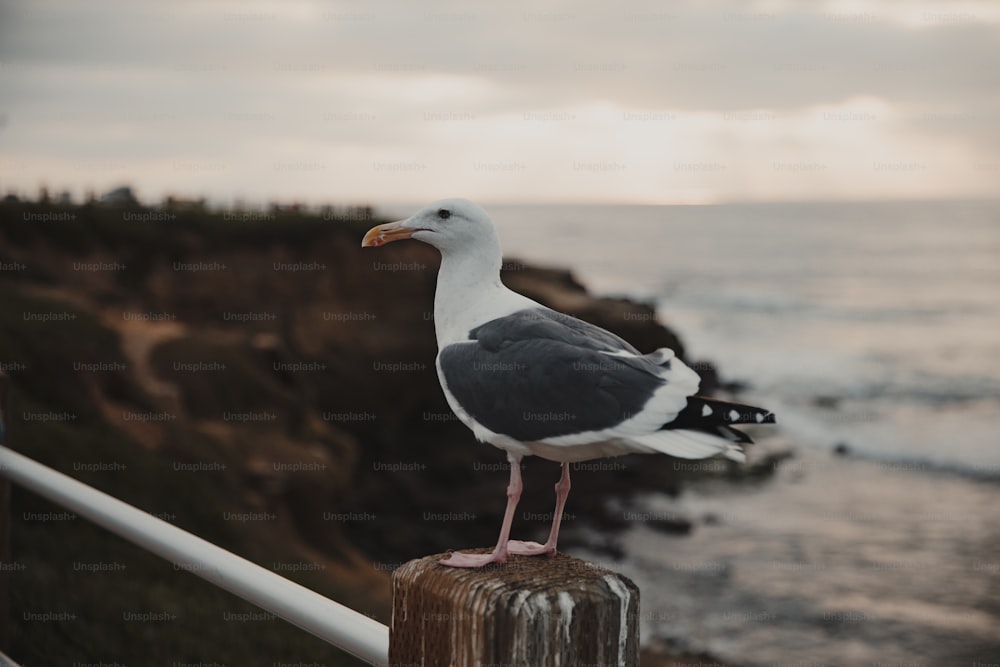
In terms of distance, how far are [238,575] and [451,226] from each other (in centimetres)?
105

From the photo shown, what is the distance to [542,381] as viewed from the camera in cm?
233

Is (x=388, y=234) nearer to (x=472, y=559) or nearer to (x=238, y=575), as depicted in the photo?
(x=238, y=575)

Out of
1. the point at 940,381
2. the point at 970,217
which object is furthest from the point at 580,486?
the point at 970,217

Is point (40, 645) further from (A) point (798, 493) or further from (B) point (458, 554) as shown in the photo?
(A) point (798, 493)

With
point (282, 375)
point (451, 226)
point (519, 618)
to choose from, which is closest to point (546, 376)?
point (451, 226)

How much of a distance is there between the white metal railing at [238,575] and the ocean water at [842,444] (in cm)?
1040

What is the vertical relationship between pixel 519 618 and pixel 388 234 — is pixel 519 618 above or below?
below

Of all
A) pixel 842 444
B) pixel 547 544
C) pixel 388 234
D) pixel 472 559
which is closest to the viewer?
pixel 472 559

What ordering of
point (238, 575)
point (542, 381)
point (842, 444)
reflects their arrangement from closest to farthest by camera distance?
point (238, 575) < point (542, 381) < point (842, 444)

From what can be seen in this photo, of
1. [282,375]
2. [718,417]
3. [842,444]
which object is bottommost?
[842,444]

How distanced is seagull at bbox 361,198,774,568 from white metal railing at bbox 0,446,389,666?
36cm

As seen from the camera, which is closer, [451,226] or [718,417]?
[718,417]

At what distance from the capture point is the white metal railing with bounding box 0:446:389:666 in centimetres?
167

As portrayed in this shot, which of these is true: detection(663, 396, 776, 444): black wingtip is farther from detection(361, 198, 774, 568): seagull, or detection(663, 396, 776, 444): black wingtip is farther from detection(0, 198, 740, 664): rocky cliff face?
detection(0, 198, 740, 664): rocky cliff face
